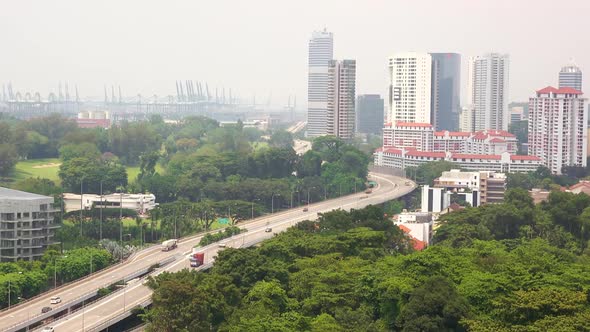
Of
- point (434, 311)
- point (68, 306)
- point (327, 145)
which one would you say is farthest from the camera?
point (327, 145)

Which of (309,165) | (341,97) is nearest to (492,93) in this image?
(341,97)

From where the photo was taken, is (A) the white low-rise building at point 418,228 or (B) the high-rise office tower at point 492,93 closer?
(A) the white low-rise building at point 418,228

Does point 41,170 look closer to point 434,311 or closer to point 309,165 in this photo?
point 309,165

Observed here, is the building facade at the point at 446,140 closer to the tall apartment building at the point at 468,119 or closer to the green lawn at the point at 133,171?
the tall apartment building at the point at 468,119

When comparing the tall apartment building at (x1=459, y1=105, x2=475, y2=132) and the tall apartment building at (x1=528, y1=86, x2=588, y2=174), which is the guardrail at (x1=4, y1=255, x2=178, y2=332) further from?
the tall apartment building at (x1=459, y1=105, x2=475, y2=132)

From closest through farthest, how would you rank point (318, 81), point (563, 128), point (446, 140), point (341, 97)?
point (563, 128) < point (446, 140) < point (341, 97) < point (318, 81)

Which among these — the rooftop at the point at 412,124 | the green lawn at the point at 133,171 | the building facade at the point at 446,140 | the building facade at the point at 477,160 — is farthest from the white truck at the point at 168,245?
the rooftop at the point at 412,124
